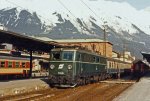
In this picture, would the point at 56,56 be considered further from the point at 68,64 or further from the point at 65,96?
the point at 65,96

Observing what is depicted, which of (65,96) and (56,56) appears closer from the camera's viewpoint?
(65,96)

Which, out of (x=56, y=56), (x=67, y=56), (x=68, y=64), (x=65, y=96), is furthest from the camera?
(x=56, y=56)

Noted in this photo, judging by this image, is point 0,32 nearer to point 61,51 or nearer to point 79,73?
point 61,51

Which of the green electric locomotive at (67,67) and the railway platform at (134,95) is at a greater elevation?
the green electric locomotive at (67,67)

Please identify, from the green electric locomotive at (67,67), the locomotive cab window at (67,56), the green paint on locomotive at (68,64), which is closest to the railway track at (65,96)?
the green electric locomotive at (67,67)

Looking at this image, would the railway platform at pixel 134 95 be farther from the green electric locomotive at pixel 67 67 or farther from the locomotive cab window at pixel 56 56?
the locomotive cab window at pixel 56 56

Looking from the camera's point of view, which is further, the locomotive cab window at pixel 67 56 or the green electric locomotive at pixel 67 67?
the locomotive cab window at pixel 67 56

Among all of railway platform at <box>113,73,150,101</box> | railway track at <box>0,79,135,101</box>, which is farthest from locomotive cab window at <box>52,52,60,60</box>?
railway platform at <box>113,73,150,101</box>

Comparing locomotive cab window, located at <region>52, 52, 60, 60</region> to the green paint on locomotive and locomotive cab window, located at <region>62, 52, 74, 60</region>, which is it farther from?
locomotive cab window, located at <region>62, 52, 74, 60</region>

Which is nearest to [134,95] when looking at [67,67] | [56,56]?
[67,67]

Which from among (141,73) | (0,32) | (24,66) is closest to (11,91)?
(0,32)

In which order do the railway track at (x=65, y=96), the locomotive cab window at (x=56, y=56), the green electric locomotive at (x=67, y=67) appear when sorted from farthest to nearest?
the locomotive cab window at (x=56, y=56)
the green electric locomotive at (x=67, y=67)
the railway track at (x=65, y=96)

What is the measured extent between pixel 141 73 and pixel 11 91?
45.3 meters

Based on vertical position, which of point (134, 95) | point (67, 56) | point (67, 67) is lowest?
point (134, 95)
